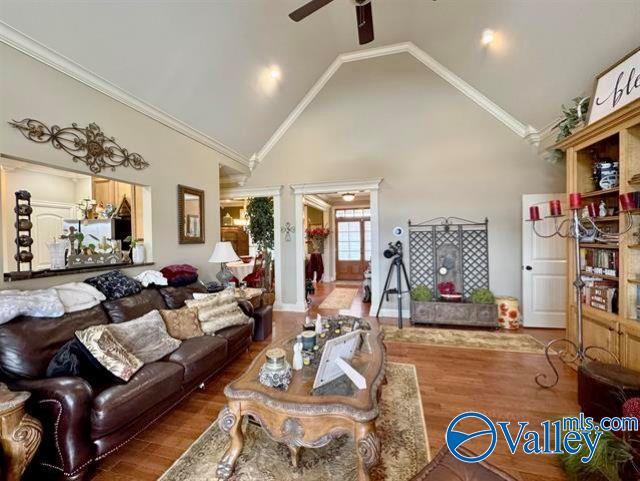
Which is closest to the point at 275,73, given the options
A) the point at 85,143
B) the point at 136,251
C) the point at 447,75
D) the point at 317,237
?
the point at 85,143

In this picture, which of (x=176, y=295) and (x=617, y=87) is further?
(x=176, y=295)

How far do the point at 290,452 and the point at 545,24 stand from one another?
167 inches

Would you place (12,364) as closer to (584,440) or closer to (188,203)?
(188,203)

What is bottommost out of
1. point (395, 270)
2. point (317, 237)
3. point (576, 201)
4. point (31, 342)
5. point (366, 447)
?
point (366, 447)

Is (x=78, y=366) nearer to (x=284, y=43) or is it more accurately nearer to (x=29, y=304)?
(x=29, y=304)

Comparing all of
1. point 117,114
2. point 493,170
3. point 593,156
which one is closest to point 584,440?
point 593,156

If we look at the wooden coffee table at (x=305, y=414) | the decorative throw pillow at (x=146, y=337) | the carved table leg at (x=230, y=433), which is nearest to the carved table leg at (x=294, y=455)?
the wooden coffee table at (x=305, y=414)

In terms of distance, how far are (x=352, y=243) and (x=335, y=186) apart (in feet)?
14.4

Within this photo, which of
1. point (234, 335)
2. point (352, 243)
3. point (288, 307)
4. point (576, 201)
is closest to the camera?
point (576, 201)

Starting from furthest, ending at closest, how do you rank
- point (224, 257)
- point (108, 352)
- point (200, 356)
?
1. point (224, 257)
2. point (200, 356)
3. point (108, 352)

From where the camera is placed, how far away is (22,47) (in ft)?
6.75

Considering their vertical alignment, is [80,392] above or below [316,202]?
below

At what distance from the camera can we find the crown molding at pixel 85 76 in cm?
201

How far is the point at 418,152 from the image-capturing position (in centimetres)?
462
